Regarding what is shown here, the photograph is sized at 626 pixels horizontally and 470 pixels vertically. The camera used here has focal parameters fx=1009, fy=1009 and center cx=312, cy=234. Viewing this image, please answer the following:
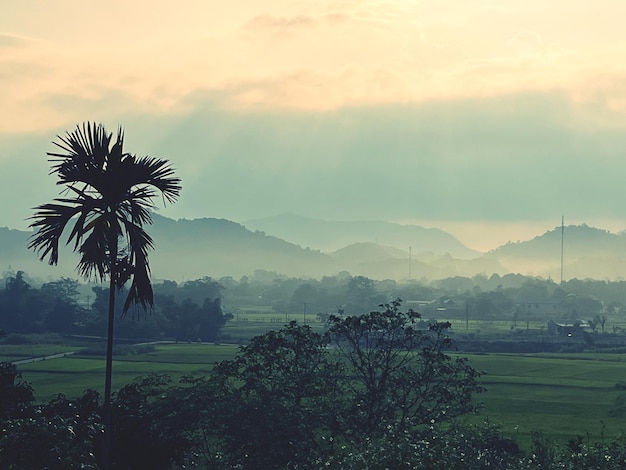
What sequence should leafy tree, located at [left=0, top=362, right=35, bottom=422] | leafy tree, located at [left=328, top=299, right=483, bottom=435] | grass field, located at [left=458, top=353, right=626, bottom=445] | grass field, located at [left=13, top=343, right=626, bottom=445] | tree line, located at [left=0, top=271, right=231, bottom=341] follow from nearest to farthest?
1. leafy tree, located at [left=0, top=362, right=35, bottom=422]
2. leafy tree, located at [left=328, top=299, right=483, bottom=435]
3. grass field, located at [left=458, top=353, right=626, bottom=445]
4. grass field, located at [left=13, top=343, right=626, bottom=445]
5. tree line, located at [left=0, top=271, right=231, bottom=341]

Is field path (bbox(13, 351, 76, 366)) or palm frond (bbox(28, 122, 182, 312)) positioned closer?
palm frond (bbox(28, 122, 182, 312))

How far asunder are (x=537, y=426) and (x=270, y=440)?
38.9 meters

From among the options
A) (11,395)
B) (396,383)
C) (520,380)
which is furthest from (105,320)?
(11,395)

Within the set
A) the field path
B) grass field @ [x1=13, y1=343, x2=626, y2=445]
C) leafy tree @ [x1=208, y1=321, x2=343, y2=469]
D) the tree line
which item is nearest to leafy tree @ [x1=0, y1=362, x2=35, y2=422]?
leafy tree @ [x1=208, y1=321, x2=343, y2=469]

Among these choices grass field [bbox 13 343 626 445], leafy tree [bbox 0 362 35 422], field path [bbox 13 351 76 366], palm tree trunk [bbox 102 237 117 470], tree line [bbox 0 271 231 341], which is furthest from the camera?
tree line [bbox 0 271 231 341]

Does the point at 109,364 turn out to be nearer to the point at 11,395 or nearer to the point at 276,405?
the point at 11,395

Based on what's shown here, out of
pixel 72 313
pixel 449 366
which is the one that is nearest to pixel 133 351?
pixel 72 313

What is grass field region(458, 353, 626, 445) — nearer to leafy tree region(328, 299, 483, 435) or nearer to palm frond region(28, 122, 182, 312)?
leafy tree region(328, 299, 483, 435)

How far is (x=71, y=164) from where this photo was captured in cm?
2323

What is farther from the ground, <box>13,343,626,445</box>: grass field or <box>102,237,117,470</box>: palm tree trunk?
<box>102,237,117,470</box>: palm tree trunk

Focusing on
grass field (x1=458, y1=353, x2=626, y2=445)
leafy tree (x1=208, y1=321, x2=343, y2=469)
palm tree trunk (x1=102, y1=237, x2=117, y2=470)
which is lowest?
grass field (x1=458, y1=353, x2=626, y2=445)

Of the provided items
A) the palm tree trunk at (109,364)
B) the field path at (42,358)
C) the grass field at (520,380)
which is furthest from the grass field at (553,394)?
the field path at (42,358)

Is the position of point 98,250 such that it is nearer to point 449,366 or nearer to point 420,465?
point 420,465

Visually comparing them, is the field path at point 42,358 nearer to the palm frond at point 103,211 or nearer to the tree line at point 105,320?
the tree line at point 105,320
